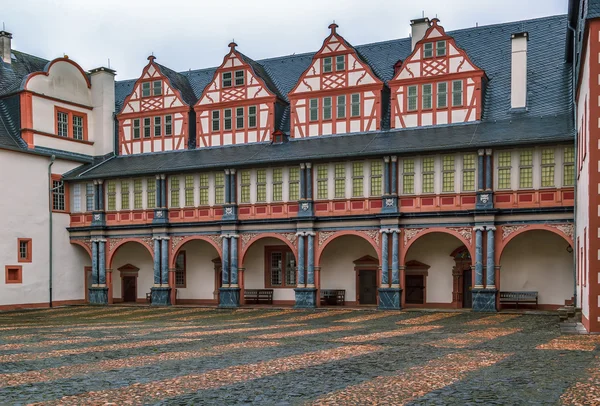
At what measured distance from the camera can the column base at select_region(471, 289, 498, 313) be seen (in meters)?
28.9

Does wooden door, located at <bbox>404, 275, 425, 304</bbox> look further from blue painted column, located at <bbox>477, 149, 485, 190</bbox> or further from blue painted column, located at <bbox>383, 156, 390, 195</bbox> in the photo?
blue painted column, located at <bbox>477, 149, 485, 190</bbox>

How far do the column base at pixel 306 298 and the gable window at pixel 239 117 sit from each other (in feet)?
30.9

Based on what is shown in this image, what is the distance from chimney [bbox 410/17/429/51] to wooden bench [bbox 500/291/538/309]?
12899 mm

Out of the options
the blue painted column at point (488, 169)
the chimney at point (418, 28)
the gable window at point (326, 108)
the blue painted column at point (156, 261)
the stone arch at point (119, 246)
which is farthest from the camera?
the stone arch at point (119, 246)

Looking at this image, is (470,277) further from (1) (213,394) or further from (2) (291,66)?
(1) (213,394)

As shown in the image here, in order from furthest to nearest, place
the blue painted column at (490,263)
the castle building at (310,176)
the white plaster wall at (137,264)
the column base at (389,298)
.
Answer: the white plaster wall at (137,264), the column base at (389,298), the castle building at (310,176), the blue painted column at (490,263)

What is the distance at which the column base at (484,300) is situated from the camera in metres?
28.9

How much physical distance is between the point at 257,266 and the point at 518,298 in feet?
42.8

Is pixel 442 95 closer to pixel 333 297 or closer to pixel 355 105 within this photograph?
pixel 355 105

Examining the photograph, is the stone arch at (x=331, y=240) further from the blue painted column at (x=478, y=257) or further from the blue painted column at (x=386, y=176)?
the blue painted column at (x=478, y=257)

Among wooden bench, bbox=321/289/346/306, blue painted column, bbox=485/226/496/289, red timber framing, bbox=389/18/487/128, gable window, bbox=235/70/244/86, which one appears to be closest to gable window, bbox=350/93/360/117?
red timber framing, bbox=389/18/487/128

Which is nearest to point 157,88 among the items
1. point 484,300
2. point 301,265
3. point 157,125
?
point 157,125

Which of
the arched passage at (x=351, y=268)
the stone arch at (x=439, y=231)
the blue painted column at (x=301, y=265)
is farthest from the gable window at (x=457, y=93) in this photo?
the blue painted column at (x=301, y=265)

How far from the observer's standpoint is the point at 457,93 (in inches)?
1265
